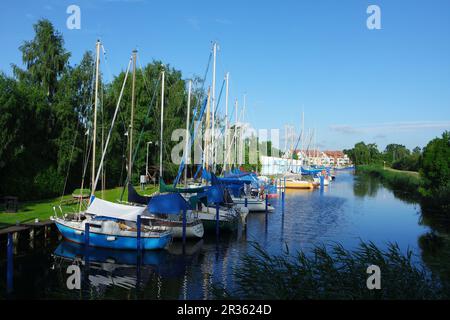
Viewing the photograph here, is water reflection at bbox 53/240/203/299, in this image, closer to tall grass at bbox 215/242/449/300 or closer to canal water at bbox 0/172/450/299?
canal water at bbox 0/172/450/299

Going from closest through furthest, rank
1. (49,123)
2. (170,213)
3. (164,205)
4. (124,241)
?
(124,241), (164,205), (170,213), (49,123)

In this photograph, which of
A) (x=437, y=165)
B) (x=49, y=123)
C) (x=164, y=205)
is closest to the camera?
(x=164, y=205)

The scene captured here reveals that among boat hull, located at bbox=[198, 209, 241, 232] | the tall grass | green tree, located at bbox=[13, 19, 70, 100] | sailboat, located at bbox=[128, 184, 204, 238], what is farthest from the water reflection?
green tree, located at bbox=[13, 19, 70, 100]

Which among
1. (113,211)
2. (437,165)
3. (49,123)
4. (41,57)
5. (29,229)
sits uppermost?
(41,57)

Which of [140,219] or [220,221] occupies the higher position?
[140,219]

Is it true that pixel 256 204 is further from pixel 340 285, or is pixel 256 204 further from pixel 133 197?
pixel 340 285

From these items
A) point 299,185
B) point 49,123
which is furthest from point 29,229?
point 299,185

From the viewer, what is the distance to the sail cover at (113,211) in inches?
1022

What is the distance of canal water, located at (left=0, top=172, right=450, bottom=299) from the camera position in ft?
62.6

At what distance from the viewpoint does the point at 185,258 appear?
25.8 meters

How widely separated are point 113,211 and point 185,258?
524 cm

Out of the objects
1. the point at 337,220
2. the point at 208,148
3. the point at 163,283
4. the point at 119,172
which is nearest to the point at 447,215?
the point at 337,220

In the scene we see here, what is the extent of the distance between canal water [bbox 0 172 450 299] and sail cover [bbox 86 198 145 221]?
88.3 inches

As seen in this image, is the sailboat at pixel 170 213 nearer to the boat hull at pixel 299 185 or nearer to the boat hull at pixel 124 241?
the boat hull at pixel 124 241
